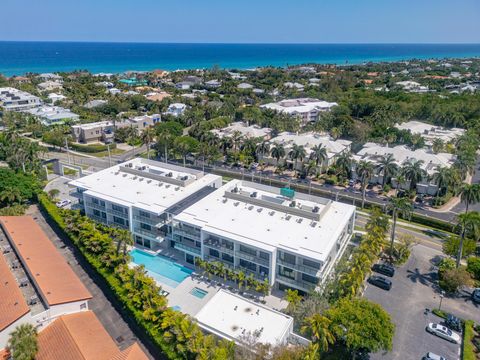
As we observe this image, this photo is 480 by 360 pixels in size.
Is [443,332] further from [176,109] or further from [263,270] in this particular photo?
[176,109]

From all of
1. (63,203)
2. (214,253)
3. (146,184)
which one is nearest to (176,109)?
(63,203)

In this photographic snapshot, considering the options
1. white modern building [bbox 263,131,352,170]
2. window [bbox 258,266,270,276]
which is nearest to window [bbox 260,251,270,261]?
window [bbox 258,266,270,276]

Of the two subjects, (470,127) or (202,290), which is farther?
(470,127)

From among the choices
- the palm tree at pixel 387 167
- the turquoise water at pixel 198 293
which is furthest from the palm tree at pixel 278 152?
the turquoise water at pixel 198 293

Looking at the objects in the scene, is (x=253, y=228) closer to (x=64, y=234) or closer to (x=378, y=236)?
(x=378, y=236)

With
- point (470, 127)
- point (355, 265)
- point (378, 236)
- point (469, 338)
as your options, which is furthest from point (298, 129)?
point (469, 338)

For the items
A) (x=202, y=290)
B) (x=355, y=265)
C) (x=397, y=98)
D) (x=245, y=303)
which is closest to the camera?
(x=245, y=303)
